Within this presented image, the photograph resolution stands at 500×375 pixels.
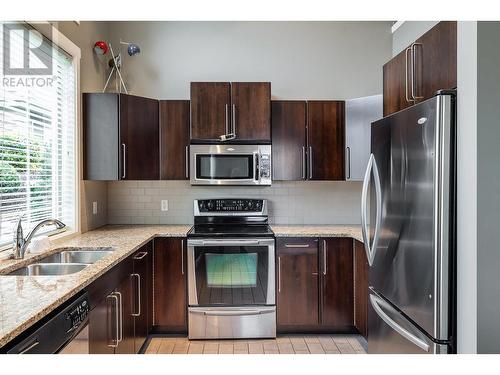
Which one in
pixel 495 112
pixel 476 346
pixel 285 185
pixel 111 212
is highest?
pixel 495 112

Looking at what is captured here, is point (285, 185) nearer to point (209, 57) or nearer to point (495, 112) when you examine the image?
point (209, 57)

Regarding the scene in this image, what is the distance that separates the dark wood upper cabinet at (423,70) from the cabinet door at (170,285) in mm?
1907

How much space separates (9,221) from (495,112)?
246cm

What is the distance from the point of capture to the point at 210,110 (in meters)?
3.07

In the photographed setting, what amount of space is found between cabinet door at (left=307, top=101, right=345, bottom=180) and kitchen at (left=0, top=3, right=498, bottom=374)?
0.01m

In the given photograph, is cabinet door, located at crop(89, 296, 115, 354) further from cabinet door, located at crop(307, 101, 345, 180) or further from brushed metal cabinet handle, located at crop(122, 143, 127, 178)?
cabinet door, located at crop(307, 101, 345, 180)

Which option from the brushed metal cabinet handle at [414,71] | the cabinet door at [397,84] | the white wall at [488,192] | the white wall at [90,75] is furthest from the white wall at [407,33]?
the white wall at [90,75]

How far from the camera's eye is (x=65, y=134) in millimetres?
2699

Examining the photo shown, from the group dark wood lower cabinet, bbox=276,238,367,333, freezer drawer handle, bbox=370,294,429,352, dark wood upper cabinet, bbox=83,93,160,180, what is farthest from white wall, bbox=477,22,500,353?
dark wood upper cabinet, bbox=83,93,160,180

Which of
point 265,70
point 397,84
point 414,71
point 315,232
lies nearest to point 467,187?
point 414,71

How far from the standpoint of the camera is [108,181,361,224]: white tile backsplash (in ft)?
11.3

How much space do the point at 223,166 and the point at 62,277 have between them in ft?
5.67

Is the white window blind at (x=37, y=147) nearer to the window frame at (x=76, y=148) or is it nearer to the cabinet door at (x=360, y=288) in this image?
the window frame at (x=76, y=148)
